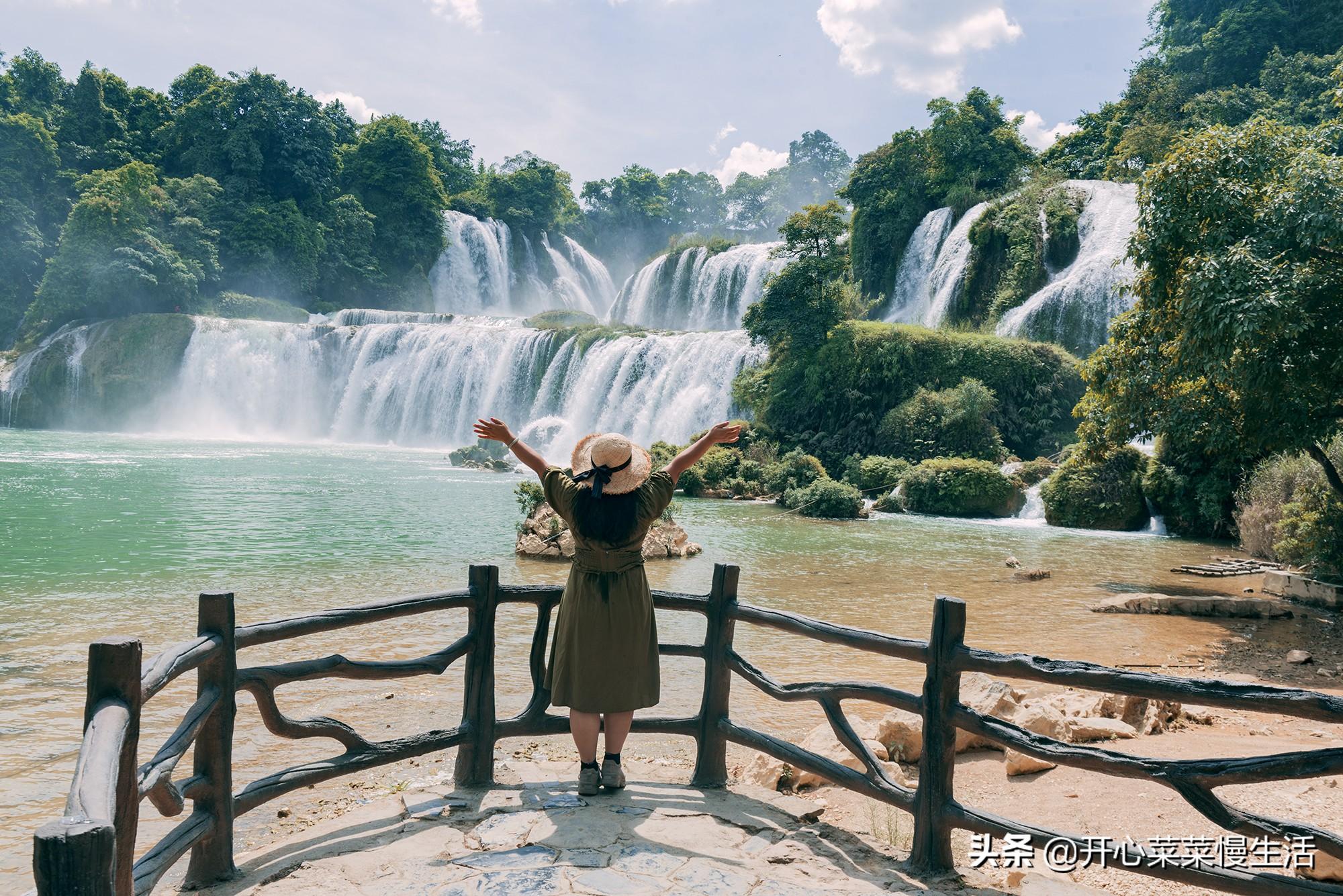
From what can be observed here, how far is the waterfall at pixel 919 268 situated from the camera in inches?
1314

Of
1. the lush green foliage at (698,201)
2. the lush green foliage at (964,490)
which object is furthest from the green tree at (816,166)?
the lush green foliage at (964,490)

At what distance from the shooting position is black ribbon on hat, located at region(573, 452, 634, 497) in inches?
145

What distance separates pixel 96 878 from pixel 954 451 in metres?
23.2

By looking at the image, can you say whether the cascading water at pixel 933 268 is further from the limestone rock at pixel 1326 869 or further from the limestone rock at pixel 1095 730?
the limestone rock at pixel 1326 869

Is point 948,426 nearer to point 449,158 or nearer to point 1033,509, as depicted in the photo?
point 1033,509

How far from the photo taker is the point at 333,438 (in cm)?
3762

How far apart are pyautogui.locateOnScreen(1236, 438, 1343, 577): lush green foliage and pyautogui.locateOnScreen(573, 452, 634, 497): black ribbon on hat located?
350 inches

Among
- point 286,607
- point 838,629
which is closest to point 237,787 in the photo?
point 838,629

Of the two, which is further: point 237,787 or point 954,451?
point 954,451

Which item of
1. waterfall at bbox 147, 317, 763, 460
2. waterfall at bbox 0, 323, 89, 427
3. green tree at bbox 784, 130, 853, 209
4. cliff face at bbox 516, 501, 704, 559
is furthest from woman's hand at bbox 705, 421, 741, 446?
green tree at bbox 784, 130, 853, 209

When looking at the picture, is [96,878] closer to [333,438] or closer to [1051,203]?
[1051,203]

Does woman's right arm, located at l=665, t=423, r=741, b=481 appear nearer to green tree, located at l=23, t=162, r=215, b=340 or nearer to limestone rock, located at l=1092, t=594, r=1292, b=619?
limestone rock, located at l=1092, t=594, r=1292, b=619

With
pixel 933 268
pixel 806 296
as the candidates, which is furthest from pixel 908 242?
pixel 806 296

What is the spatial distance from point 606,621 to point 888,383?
23.1m
